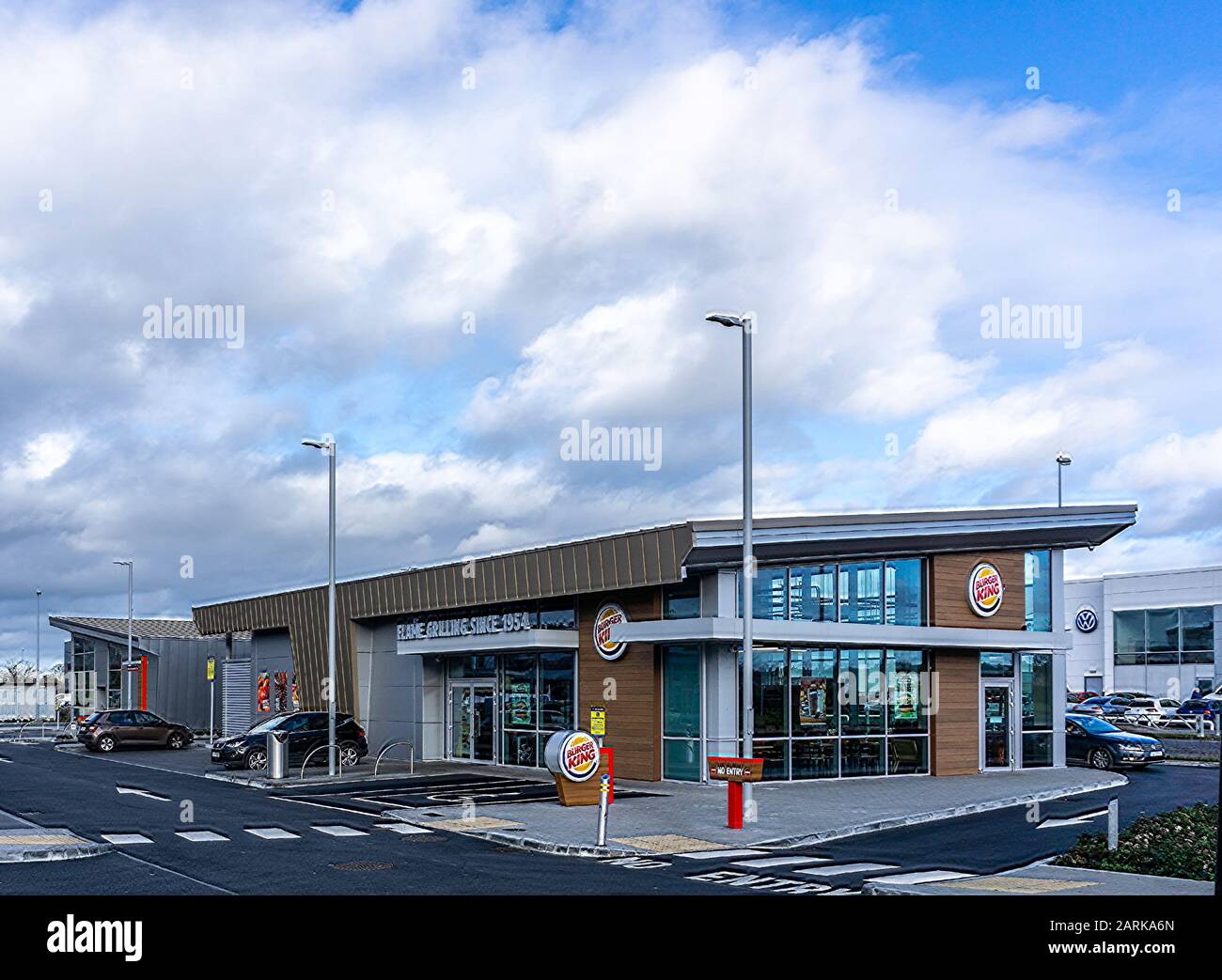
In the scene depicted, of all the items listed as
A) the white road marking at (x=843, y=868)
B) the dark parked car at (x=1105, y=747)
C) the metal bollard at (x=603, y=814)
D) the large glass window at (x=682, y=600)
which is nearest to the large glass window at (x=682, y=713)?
the large glass window at (x=682, y=600)

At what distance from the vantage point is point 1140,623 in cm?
7162

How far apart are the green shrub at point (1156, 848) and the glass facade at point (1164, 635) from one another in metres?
52.9

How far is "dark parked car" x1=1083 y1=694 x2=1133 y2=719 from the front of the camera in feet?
189

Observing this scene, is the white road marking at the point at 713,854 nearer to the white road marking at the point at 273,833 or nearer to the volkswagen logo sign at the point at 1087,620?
the white road marking at the point at 273,833

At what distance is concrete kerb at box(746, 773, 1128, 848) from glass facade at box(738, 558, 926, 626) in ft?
17.7

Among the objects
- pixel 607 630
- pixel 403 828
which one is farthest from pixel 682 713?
pixel 403 828

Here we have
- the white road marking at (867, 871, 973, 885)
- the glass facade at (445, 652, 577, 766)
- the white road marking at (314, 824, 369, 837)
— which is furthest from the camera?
the glass facade at (445, 652, 577, 766)

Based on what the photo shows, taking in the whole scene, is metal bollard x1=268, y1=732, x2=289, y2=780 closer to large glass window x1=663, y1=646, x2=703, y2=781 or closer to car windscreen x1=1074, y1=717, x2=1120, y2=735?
large glass window x1=663, y1=646, x2=703, y2=781

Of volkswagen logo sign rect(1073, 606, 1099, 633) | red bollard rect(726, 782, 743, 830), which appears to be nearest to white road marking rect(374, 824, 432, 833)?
red bollard rect(726, 782, 743, 830)

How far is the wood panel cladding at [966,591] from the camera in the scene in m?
30.7

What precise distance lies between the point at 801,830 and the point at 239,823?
8.86 m

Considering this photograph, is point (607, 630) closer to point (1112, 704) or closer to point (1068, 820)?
point (1068, 820)

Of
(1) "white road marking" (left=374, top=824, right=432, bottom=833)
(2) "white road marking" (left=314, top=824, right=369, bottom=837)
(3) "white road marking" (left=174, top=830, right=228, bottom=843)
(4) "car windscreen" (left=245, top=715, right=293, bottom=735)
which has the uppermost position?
(3) "white road marking" (left=174, top=830, right=228, bottom=843)
